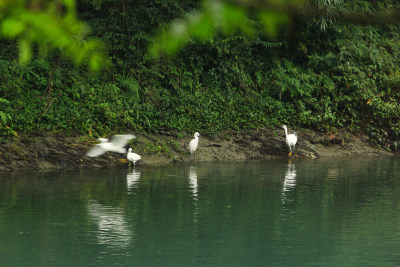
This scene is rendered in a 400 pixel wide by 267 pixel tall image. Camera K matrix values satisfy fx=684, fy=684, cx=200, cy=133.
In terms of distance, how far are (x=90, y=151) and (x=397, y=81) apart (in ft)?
45.4

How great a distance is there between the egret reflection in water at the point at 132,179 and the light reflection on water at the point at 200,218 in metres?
0.03

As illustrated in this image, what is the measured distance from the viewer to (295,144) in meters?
23.0

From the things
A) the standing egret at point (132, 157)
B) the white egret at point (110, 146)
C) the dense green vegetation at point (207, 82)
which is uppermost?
the dense green vegetation at point (207, 82)

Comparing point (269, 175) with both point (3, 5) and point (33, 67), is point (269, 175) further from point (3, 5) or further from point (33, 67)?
point (3, 5)

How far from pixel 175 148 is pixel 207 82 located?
14.8 ft

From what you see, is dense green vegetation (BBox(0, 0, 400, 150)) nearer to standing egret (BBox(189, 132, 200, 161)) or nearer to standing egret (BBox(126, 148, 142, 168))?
standing egret (BBox(189, 132, 200, 161))

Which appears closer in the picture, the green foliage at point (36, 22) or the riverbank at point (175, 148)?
the green foliage at point (36, 22)

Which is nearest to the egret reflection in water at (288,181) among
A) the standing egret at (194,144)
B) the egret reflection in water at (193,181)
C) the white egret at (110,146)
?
the egret reflection in water at (193,181)

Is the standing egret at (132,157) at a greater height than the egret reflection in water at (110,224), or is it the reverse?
the standing egret at (132,157)

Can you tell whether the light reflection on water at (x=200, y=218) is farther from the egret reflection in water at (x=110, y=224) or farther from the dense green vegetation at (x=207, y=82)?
the dense green vegetation at (x=207, y=82)

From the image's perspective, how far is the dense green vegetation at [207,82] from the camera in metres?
21.0

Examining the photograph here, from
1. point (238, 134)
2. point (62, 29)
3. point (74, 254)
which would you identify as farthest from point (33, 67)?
point (62, 29)

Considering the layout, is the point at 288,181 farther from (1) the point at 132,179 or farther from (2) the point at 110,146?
(2) the point at 110,146

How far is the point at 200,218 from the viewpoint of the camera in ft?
35.8
